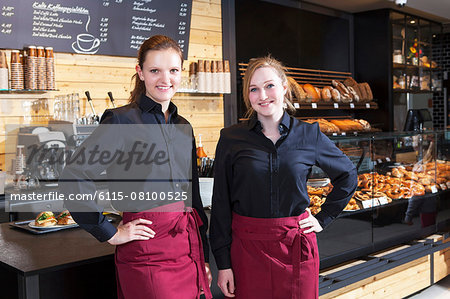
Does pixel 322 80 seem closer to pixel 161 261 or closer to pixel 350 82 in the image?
pixel 350 82

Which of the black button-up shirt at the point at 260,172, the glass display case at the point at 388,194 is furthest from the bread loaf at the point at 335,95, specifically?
the black button-up shirt at the point at 260,172

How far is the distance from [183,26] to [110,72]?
89cm

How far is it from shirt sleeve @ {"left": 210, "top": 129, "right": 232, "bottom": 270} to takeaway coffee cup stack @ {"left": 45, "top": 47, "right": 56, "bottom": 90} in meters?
2.26

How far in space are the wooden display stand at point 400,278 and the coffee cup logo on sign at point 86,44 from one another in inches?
101

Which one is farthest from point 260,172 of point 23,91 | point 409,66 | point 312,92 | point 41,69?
point 409,66

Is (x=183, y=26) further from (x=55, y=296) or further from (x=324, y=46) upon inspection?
(x=55, y=296)

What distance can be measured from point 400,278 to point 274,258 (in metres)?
1.83

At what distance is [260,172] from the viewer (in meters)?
1.75

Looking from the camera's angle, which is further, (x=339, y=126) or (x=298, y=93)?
(x=339, y=126)

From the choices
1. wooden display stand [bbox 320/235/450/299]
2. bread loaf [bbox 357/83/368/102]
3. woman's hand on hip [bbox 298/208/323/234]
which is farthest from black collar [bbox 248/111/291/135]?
bread loaf [bbox 357/83/368/102]

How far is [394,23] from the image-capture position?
6.57m

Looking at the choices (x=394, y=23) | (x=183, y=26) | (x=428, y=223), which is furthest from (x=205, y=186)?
(x=394, y=23)

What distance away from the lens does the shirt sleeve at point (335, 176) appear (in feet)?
6.19

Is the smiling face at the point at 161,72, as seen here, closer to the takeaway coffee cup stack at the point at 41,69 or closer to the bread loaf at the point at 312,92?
the takeaway coffee cup stack at the point at 41,69
